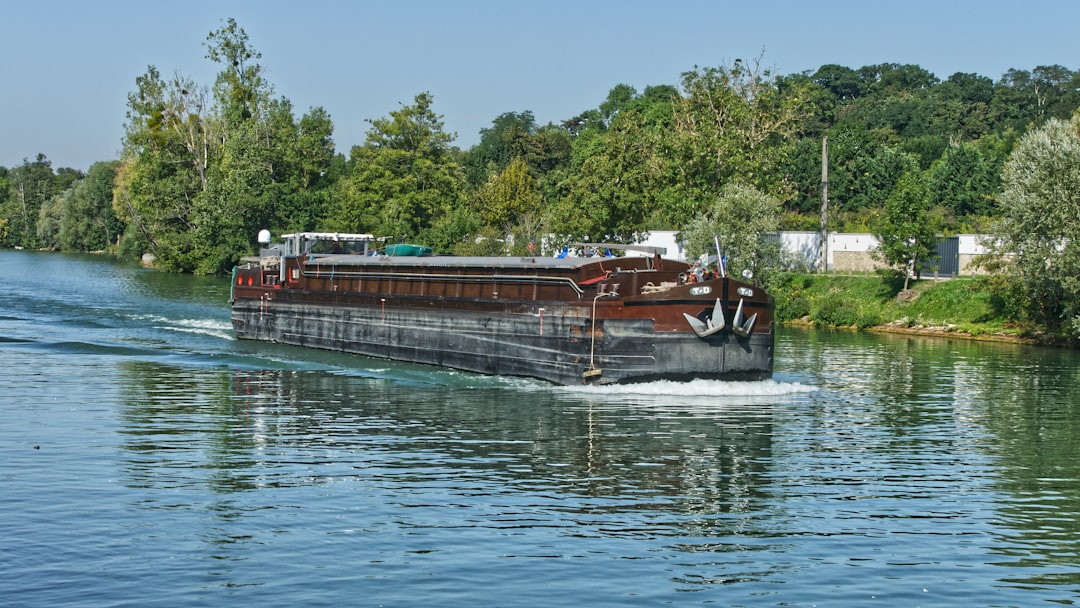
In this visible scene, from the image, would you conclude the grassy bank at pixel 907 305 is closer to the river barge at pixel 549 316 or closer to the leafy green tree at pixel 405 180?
the river barge at pixel 549 316

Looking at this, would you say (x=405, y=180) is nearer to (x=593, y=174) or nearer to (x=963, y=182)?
(x=593, y=174)

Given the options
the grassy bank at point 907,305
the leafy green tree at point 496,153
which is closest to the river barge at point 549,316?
the grassy bank at point 907,305

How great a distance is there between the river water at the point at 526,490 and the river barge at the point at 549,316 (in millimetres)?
1057

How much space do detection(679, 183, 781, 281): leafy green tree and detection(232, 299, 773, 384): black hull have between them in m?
25.6

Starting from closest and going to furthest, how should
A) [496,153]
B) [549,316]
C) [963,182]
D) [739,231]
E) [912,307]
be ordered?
1. [549,316]
2. [912,307]
3. [739,231]
4. [963,182]
5. [496,153]

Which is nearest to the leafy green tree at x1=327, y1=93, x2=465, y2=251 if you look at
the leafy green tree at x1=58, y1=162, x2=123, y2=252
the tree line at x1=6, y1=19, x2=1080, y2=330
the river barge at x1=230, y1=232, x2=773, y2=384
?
the tree line at x1=6, y1=19, x2=1080, y2=330

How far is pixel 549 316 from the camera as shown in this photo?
126 feet

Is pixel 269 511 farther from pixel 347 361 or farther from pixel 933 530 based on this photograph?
pixel 347 361

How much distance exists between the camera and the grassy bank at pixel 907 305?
58594 millimetres

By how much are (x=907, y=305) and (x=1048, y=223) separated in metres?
12.9

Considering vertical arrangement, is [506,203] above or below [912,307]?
above

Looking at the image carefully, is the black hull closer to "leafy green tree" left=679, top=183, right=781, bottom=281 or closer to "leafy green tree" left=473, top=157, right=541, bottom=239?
"leafy green tree" left=679, top=183, right=781, bottom=281

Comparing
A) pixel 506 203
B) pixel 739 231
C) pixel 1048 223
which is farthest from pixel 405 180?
pixel 1048 223

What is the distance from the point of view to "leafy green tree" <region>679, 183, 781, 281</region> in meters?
66.8
